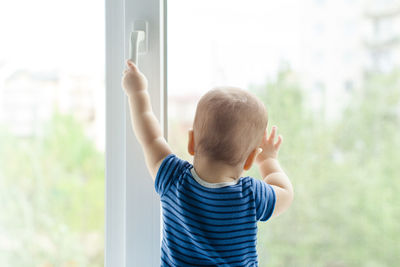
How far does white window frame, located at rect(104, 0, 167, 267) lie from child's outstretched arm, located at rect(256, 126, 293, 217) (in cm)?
24

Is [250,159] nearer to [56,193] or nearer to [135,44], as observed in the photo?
[135,44]

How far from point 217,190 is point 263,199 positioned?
10 cm

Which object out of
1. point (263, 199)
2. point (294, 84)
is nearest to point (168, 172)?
point (263, 199)

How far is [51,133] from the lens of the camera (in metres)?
1.03

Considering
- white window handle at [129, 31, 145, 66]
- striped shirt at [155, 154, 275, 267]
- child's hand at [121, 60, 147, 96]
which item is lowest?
striped shirt at [155, 154, 275, 267]

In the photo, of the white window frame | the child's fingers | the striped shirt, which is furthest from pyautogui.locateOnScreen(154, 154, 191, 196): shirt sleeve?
the child's fingers

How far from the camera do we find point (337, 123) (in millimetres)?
950

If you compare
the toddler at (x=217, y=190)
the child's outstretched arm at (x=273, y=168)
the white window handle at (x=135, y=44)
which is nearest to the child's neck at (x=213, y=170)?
the toddler at (x=217, y=190)

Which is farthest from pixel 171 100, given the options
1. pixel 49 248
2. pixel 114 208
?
pixel 49 248

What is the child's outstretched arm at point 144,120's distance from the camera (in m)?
0.85

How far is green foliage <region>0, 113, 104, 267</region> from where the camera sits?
1.03 m

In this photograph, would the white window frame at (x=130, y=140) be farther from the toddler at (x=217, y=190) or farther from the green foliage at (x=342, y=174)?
the green foliage at (x=342, y=174)

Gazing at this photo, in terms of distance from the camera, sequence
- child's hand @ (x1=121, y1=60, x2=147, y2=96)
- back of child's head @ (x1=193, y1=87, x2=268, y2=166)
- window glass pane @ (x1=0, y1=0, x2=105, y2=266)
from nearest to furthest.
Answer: back of child's head @ (x1=193, y1=87, x2=268, y2=166) < child's hand @ (x1=121, y1=60, x2=147, y2=96) < window glass pane @ (x1=0, y1=0, x2=105, y2=266)

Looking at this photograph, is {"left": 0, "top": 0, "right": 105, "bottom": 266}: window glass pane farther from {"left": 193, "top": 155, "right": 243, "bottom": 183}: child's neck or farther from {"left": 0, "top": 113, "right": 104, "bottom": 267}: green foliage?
{"left": 193, "top": 155, "right": 243, "bottom": 183}: child's neck
